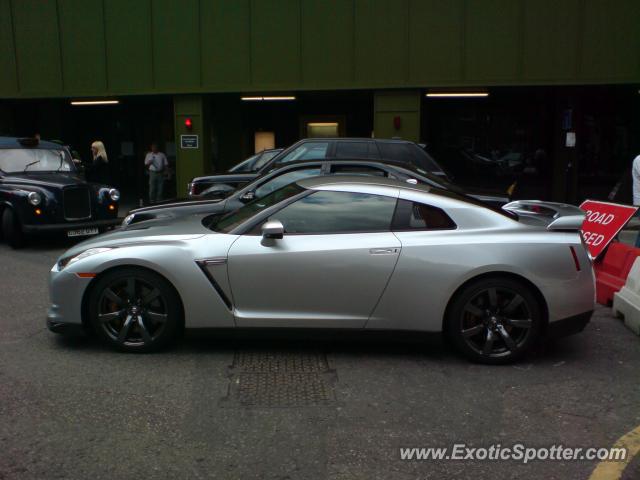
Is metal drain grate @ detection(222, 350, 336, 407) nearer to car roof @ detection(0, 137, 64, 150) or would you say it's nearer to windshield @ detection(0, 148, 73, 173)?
windshield @ detection(0, 148, 73, 173)

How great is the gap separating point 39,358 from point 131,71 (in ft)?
46.5

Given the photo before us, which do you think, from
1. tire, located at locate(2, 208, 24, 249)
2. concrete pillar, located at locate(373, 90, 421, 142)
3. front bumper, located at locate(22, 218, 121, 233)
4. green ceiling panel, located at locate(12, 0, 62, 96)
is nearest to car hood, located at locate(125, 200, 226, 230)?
front bumper, located at locate(22, 218, 121, 233)

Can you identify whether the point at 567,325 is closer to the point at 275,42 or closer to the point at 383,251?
the point at 383,251

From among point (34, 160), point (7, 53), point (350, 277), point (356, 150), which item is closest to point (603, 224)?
point (356, 150)

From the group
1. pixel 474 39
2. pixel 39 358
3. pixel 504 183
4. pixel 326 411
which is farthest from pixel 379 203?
pixel 504 183

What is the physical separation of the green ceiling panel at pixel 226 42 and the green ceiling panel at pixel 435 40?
14.5ft

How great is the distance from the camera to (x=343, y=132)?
20.6 meters

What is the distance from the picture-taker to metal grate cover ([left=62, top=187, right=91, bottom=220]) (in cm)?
1131

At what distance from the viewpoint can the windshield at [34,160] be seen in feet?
39.5

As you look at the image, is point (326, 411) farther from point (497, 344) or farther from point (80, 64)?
point (80, 64)

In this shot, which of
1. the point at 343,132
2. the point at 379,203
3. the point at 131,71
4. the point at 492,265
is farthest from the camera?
the point at 343,132

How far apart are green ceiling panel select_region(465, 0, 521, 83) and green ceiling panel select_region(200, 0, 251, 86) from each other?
5813 millimetres

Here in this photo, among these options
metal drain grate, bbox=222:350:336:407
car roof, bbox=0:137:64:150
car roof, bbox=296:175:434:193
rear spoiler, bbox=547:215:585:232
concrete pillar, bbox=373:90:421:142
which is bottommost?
metal drain grate, bbox=222:350:336:407

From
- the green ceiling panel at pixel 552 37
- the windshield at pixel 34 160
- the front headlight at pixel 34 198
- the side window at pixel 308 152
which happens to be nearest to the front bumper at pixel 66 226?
the front headlight at pixel 34 198
